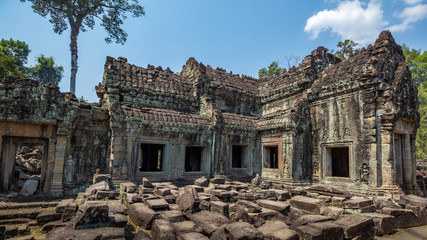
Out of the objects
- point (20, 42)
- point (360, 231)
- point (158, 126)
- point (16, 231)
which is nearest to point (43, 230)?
point (16, 231)

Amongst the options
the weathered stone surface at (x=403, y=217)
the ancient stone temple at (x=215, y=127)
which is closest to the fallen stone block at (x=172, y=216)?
the ancient stone temple at (x=215, y=127)

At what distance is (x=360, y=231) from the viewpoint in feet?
14.5

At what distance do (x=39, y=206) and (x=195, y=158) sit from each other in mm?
6412

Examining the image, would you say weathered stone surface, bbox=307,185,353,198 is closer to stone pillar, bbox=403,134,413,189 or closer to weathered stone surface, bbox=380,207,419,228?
weathered stone surface, bbox=380,207,419,228

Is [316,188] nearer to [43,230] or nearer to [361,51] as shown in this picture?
[361,51]

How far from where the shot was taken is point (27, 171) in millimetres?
9859

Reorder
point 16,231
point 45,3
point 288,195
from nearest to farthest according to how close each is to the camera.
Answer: point 16,231
point 288,195
point 45,3

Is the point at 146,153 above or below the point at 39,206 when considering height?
above

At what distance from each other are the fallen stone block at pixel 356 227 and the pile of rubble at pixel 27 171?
8851 mm

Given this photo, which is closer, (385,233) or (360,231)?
(360,231)

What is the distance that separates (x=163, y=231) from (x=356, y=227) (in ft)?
11.0

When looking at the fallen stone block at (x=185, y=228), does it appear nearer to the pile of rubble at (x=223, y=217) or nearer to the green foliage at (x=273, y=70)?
the pile of rubble at (x=223, y=217)

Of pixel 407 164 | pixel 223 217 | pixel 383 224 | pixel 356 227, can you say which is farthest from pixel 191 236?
pixel 407 164

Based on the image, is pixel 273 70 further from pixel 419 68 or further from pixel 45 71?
pixel 45 71
